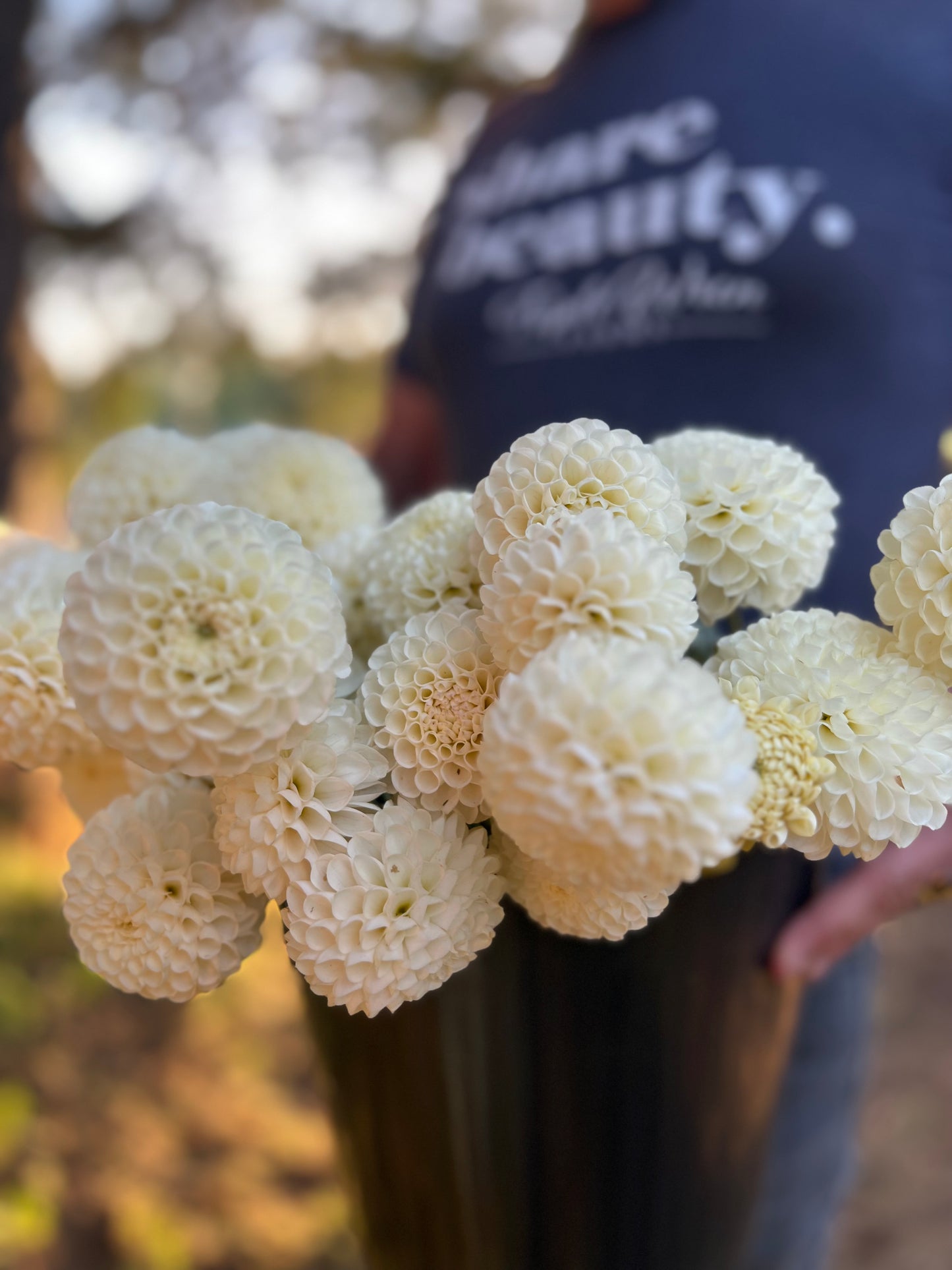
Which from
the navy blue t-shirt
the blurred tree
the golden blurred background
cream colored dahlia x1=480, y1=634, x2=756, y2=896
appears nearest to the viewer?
cream colored dahlia x1=480, y1=634, x2=756, y2=896

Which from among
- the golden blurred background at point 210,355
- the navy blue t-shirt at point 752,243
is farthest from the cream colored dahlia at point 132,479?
the golden blurred background at point 210,355

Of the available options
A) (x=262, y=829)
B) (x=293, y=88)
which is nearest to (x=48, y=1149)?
(x=262, y=829)

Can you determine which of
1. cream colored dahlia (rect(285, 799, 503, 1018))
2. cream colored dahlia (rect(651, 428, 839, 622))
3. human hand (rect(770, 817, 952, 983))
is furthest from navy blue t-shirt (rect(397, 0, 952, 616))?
cream colored dahlia (rect(285, 799, 503, 1018))

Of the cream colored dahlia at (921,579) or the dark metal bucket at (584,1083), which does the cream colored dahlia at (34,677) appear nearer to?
the dark metal bucket at (584,1083)

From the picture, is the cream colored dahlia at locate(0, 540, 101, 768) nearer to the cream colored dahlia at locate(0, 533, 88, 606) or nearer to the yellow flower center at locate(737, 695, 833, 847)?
the cream colored dahlia at locate(0, 533, 88, 606)

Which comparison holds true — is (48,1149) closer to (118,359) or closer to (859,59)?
(859,59)

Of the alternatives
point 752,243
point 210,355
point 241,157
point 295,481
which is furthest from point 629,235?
point 210,355

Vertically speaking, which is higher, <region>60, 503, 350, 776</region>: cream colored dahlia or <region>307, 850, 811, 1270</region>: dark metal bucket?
<region>60, 503, 350, 776</region>: cream colored dahlia
